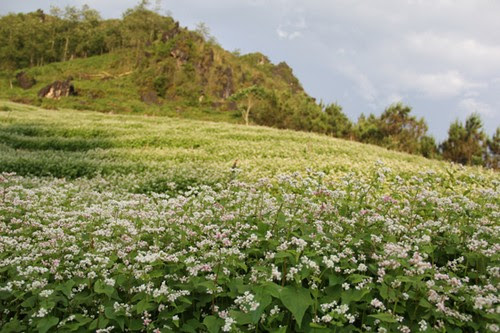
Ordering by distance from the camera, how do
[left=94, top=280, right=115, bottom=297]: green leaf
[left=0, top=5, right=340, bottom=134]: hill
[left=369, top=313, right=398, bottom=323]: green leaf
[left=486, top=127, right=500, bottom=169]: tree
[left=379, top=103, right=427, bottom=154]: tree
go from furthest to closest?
[left=0, top=5, right=340, bottom=134]: hill, [left=379, top=103, right=427, bottom=154]: tree, [left=486, top=127, right=500, bottom=169]: tree, [left=94, top=280, right=115, bottom=297]: green leaf, [left=369, top=313, right=398, bottom=323]: green leaf

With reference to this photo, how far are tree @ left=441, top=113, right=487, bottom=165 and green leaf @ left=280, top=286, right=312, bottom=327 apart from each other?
118 feet

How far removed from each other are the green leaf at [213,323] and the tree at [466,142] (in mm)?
36405

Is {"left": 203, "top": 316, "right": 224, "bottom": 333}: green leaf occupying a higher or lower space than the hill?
lower

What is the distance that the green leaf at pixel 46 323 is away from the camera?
13.2 feet

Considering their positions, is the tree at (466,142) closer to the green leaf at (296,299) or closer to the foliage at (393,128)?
the foliage at (393,128)

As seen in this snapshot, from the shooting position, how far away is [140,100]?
3327 inches

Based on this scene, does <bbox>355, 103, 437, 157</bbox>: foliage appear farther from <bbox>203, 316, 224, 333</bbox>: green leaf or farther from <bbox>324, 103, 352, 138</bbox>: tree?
<bbox>203, 316, 224, 333</bbox>: green leaf

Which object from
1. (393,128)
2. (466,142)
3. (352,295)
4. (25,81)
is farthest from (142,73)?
(352,295)

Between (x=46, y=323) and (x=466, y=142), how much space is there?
3973 centimetres

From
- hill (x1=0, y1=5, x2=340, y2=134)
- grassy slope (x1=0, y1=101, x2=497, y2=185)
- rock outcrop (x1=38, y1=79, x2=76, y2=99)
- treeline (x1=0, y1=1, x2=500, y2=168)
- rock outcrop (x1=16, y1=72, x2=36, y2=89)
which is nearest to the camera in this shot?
grassy slope (x1=0, y1=101, x2=497, y2=185)

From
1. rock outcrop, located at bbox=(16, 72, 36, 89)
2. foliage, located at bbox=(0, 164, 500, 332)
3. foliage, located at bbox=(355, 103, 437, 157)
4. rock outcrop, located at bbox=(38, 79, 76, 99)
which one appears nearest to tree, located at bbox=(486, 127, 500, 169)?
foliage, located at bbox=(355, 103, 437, 157)

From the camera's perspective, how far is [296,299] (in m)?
3.92

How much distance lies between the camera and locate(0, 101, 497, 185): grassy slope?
1661 centimetres

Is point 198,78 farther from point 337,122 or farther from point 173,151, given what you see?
point 173,151
